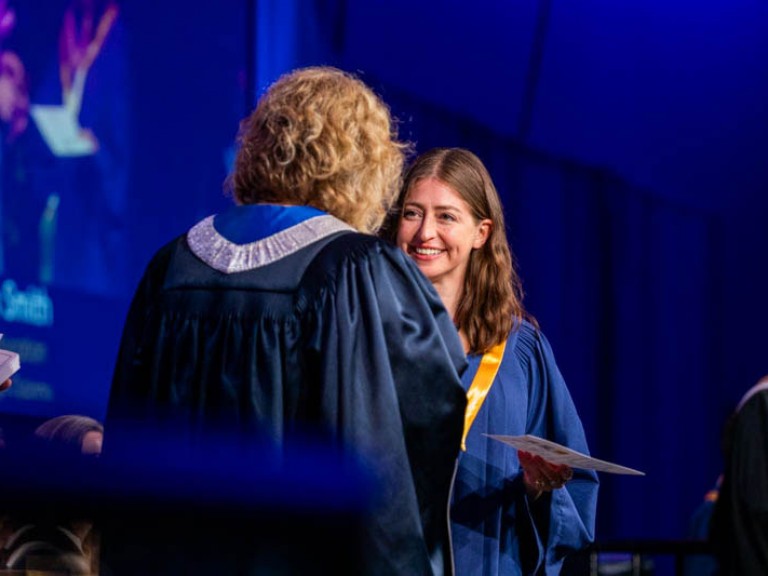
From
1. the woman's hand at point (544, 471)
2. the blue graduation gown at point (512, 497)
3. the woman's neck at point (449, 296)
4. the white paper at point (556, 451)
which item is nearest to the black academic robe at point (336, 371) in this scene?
the white paper at point (556, 451)

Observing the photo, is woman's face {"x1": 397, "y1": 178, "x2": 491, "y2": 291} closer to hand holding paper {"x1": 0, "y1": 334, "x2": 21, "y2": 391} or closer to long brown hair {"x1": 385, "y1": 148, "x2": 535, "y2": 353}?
long brown hair {"x1": 385, "y1": 148, "x2": 535, "y2": 353}

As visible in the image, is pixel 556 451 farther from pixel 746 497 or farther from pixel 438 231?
pixel 746 497

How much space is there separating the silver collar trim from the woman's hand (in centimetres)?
91

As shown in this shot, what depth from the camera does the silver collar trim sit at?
7.21ft

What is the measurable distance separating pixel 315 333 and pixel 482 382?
3.58ft

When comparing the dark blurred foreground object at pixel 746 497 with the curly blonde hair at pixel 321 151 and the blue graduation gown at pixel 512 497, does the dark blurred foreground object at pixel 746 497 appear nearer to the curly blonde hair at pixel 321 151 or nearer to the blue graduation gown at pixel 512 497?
the blue graduation gown at pixel 512 497

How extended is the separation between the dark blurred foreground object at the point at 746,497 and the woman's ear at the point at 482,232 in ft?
5.76

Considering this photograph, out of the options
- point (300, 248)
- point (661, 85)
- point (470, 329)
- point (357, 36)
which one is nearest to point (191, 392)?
point (300, 248)

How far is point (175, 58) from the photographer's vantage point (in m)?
5.29

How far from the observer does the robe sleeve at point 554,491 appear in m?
3.11

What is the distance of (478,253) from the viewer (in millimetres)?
3441

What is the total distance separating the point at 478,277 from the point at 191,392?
1.40 m

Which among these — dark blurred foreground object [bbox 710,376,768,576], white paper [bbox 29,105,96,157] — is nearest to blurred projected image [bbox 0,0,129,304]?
white paper [bbox 29,105,96,157]

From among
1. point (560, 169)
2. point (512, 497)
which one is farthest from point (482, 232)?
point (560, 169)
